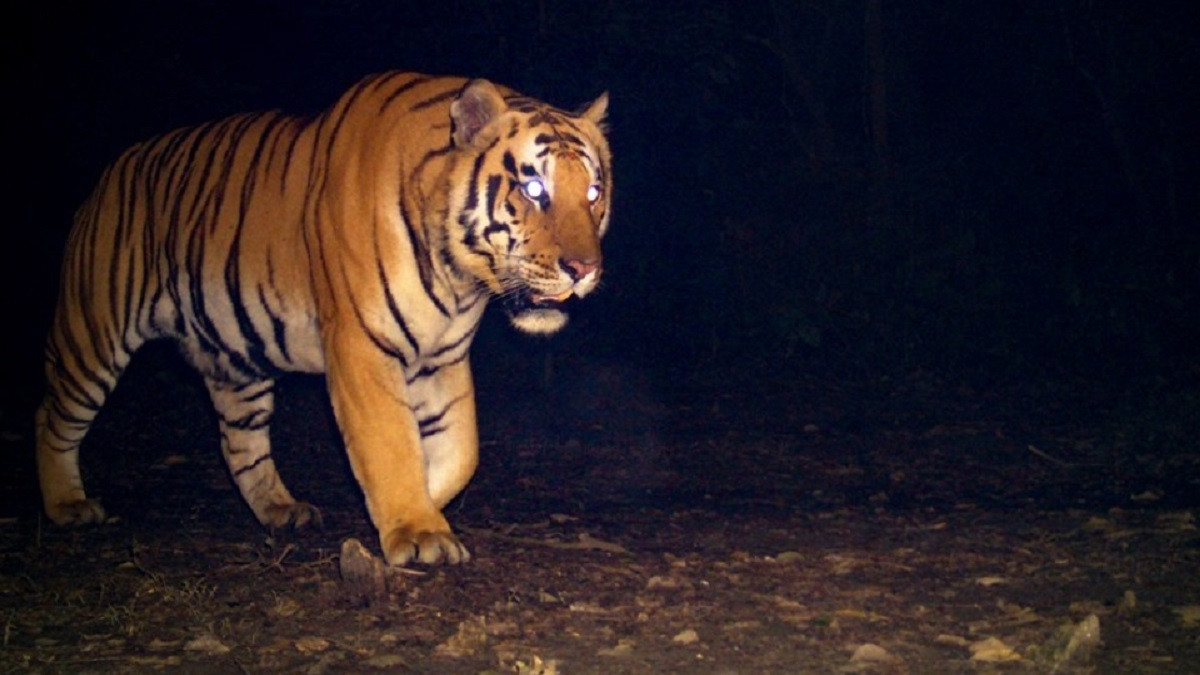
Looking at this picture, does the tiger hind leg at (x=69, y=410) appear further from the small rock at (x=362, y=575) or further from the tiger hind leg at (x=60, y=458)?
the small rock at (x=362, y=575)

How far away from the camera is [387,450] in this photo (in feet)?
13.1

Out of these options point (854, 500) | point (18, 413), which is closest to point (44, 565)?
point (854, 500)

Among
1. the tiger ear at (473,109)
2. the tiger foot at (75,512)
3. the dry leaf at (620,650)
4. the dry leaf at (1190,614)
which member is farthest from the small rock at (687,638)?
the tiger foot at (75,512)

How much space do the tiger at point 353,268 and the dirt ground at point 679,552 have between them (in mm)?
Result: 279

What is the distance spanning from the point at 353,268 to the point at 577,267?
72 centimetres

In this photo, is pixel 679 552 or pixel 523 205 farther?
pixel 679 552

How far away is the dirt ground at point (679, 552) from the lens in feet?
10.7

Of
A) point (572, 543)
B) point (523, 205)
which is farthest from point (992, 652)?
point (523, 205)

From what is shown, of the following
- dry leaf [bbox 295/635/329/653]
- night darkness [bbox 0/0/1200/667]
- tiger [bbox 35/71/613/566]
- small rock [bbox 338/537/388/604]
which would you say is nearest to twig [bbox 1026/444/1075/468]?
night darkness [bbox 0/0/1200/667]

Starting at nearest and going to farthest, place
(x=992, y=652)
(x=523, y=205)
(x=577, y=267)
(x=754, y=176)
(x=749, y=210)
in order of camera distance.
A: 1. (x=992, y=652)
2. (x=577, y=267)
3. (x=523, y=205)
4. (x=749, y=210)
5. (x=754, y=176)

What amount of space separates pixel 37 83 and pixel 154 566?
193 inches

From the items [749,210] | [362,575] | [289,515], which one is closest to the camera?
[362,575]

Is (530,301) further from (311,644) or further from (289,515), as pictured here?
(289,515)

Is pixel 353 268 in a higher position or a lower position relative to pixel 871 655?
higher
